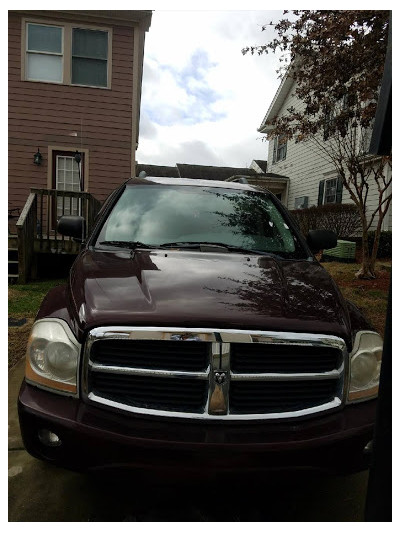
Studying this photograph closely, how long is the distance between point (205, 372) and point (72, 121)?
1083 centimetres

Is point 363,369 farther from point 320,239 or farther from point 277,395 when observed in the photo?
point 320,239

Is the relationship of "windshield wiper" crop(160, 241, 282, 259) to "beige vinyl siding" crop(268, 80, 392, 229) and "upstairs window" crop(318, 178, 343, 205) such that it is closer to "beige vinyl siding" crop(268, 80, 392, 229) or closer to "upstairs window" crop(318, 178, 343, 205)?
"beige vinyl siding" crop(268, 80, 392, 229)

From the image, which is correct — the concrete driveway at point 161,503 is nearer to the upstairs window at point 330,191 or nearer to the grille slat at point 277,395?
the grille slat at point 277,395

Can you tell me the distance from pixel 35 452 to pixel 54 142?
10.6 meters

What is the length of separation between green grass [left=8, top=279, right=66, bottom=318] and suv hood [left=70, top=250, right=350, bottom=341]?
3513 millimetres

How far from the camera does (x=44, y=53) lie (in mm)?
10781

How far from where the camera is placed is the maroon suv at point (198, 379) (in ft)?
5.35

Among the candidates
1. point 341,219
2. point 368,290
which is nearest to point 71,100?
point 341,219

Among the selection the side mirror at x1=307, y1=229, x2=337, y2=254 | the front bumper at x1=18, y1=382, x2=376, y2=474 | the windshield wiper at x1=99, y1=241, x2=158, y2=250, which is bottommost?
the front bumper at x1=18, y1=382, x2=376, y2=474

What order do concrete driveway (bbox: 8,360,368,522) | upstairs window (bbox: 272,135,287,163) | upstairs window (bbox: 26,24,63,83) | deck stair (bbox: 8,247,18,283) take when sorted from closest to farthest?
concrete driveway (bbox: 8,360,368,522) → deck stair (bbox: 8,247,18,283) → upstairs window (bbox: 26,24,63,83) → upstairs window (bbox: 272,135,287,163)

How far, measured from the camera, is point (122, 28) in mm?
10992

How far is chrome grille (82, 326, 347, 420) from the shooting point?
1.69 meters

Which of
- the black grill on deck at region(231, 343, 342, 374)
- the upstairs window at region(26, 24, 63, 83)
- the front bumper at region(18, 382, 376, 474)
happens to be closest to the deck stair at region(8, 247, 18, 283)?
the upstairs window at region(26, 24, 63, 83)

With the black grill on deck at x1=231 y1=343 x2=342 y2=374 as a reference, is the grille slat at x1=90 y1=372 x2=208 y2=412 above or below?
below
